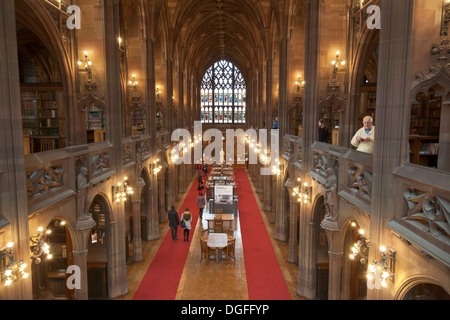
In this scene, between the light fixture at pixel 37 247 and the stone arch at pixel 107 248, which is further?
the stone arch at pixel 107 248

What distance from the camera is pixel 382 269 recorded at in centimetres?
487

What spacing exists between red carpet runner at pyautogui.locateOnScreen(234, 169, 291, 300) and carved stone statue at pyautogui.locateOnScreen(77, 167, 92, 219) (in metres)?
5.61

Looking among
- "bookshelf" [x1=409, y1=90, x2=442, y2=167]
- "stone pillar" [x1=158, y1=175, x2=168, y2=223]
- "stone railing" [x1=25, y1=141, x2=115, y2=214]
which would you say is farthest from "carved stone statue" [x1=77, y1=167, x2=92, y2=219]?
"stone pillar" [x1=158, y1=175, x2=168, y2=223]

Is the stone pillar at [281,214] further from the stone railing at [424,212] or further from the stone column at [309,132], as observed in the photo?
the stone railing at [424,212]

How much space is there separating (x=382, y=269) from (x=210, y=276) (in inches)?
306

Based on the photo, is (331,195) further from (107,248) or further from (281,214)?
(281,214)

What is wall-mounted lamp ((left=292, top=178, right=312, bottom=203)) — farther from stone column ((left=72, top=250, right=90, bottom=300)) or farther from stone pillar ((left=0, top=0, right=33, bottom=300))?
stone pillar ((left=0, top=0, right=33, bottom=300))

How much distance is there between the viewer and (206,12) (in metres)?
26.1

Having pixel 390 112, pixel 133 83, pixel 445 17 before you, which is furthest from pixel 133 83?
pixel 445 17

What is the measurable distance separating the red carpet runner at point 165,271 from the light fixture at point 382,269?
672cm

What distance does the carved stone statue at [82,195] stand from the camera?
25.3 ft

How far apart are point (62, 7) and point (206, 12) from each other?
61.5 ft

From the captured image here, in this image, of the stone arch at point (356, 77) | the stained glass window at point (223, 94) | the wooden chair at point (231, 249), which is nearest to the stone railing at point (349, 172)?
the stone arch at point (356, 77)

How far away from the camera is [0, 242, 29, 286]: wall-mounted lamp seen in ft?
15.5
